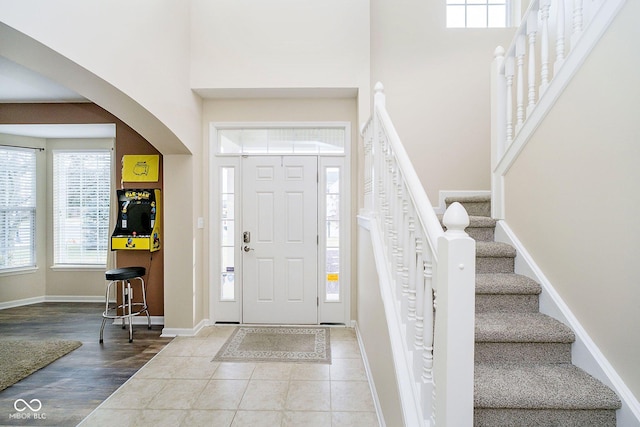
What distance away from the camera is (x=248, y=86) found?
11.7 ft

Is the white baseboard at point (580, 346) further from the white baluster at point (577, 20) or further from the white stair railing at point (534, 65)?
the white baluster at point (577, 20)

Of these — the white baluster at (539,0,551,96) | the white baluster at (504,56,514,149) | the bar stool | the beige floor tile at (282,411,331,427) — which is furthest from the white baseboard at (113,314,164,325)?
the white baluster at (539,0,551,96)

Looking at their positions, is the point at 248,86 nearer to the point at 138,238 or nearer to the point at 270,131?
the point at 270,131

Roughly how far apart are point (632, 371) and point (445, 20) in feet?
11.3

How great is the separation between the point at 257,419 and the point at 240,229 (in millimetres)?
2171

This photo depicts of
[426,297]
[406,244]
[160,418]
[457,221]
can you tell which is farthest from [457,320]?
[160,418]

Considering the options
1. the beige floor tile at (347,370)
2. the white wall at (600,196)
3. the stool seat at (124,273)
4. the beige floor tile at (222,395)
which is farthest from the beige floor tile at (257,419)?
the stool seat at (124,273)

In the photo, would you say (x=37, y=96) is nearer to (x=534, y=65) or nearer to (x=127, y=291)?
(x=127, y=291)

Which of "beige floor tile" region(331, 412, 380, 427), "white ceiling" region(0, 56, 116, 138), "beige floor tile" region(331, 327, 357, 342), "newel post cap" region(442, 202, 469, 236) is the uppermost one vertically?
"white ceiling" region(0, 56, 116, 138)

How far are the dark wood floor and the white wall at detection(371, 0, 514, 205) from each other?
134 inches

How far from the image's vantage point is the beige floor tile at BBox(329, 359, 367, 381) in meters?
2.70

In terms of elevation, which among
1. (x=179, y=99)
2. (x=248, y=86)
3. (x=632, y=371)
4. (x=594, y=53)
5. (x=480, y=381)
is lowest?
(x=480, y=381)

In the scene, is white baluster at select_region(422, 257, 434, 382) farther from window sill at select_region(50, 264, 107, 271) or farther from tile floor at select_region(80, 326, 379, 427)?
window sill at select_region(50, 264, 107, 271)

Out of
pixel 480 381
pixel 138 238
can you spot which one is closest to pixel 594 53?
pixel 480 381
